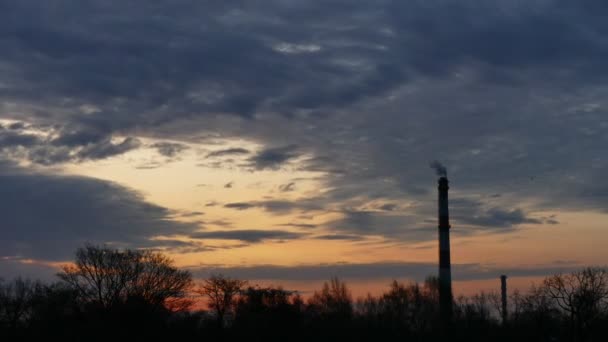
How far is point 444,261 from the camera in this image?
8894cm

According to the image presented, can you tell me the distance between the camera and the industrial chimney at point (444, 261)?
8888cm

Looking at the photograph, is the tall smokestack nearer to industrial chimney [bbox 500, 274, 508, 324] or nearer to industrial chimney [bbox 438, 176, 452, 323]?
industrial chimney [bbox 500, 274, 508, 324]

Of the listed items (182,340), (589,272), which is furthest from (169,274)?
(589,272)

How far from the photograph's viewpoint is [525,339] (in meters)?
87.2

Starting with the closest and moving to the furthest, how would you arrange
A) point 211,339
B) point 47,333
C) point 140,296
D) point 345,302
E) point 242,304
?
point 47,333, point 211,339, point 140,296, point 242,304, point 345,302

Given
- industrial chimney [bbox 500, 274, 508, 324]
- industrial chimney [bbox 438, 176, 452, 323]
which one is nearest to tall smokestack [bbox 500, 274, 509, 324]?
industrial chimney [bbox 500, 274, 508, 324]

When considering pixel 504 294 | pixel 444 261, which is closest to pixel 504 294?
pixel 504 294

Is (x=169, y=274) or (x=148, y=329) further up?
(x=169, y=274)

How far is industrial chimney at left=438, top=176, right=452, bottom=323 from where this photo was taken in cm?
8888

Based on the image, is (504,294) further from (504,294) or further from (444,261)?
(444,261)

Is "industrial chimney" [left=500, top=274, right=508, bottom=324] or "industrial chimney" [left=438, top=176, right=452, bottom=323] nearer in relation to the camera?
"industrial chimney" [left=438, top=176, right=452, bottom=323]

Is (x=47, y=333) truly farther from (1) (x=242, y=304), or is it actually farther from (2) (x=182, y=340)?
(1) (x=242, y=304)

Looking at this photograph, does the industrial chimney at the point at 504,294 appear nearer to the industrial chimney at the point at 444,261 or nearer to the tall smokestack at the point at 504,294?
the tall smokestack at the point at 504,294

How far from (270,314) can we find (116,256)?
74.3 ft
